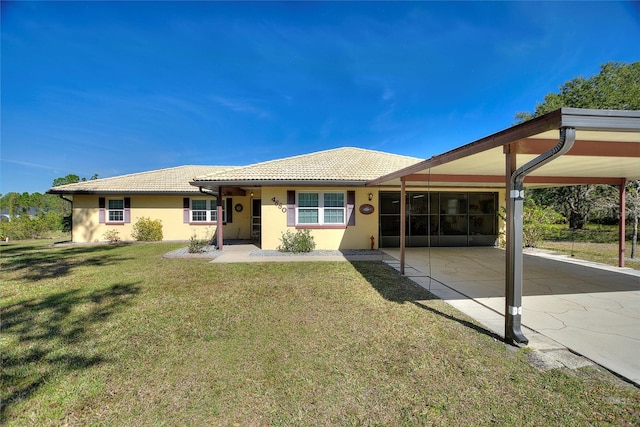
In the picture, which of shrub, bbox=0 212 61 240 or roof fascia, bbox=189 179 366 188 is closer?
roof fascia, bbox=189 179 366 188

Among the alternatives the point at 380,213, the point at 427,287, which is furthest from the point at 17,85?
the point at 427,287

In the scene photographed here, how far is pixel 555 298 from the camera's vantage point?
4.98 m

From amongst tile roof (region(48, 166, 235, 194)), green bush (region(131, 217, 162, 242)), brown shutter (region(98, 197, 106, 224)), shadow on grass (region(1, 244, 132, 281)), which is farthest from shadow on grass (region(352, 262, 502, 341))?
brown shutter (region(98, 197, 106, 224))

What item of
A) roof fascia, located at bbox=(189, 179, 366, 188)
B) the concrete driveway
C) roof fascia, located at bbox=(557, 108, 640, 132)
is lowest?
the concrete driveway

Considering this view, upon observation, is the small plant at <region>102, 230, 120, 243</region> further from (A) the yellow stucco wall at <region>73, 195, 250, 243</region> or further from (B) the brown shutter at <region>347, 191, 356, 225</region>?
(B) the brown shutter at <region>347, 191, 356, 225</region>

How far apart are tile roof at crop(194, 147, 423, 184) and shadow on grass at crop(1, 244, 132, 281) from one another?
433 cm

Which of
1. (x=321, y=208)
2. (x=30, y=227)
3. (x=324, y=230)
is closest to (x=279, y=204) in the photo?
(x=321, y=208)

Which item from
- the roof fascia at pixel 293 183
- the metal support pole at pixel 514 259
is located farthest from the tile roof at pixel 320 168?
the metal support pole at pixel 514 259

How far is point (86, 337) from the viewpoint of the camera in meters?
3.51

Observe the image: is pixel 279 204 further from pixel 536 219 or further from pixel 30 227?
pixel 30 227

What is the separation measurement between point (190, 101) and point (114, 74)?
4289mm

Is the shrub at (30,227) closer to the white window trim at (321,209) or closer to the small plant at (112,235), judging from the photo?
the small plant at (112,235)

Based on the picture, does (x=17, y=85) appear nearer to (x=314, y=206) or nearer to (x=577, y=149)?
(x=314, y=206)

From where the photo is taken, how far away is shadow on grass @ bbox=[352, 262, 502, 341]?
402 cm
